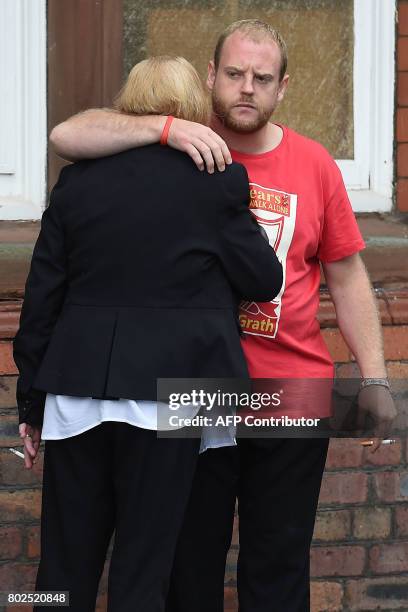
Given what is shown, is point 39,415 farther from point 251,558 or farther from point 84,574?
point 251,558

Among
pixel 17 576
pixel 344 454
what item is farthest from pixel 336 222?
pixel 17 576

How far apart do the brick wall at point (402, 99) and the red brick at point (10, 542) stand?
5.88 feet

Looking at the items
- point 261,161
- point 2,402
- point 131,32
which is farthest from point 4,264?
point 261,161

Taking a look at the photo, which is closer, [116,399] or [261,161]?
[116,399]

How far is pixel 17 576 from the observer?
387cm

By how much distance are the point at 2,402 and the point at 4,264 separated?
45cm

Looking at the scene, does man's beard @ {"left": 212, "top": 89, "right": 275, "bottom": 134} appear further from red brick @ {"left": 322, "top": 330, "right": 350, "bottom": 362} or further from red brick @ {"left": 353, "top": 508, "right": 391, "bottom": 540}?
red brick @ {"left": 353, "top": 508, "right": 391, "bottom": 540}

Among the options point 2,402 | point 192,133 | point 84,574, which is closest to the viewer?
point 192,133

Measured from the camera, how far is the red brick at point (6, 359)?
3768 mm

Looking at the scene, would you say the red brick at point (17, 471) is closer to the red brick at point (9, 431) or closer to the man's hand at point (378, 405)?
the red brick at point (9, 431)

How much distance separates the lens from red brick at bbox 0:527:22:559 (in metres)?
3.86

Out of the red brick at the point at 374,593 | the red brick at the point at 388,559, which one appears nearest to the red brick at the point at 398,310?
the red brick at the point at 388,559

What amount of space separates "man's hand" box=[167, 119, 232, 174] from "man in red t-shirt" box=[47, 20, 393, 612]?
9.9 inches

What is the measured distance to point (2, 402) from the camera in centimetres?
380
